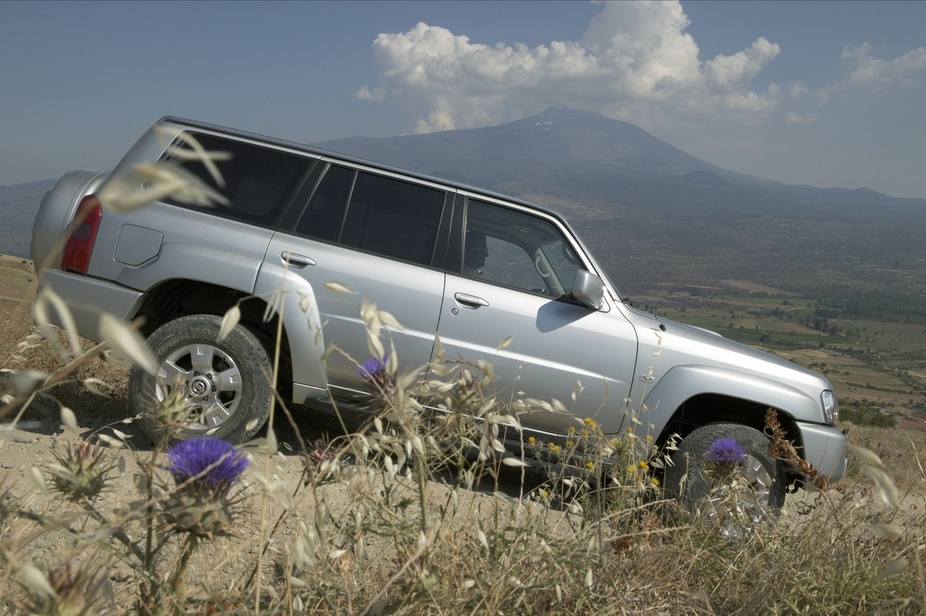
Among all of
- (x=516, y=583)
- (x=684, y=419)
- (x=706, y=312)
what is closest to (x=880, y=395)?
(x=706, y=312)

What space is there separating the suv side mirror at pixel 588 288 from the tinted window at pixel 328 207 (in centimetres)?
161

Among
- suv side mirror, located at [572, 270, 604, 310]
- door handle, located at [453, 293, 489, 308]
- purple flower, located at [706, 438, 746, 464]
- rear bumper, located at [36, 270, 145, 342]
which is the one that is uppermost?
suv side mirror, located at [572, 270, 604, 310]

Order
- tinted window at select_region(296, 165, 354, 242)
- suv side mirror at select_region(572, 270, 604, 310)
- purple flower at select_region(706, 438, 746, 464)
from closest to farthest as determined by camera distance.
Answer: purple flower at select_region(706, 438, 746, 464) → suv side mirror at select_region(572, 270, 604, 310) → tinted window at select_region(296, 165, 354, 242)

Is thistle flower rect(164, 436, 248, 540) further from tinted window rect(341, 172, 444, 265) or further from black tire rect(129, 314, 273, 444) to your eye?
tinted window rect(341, 172, 444, 265)

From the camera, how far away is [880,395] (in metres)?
51.9

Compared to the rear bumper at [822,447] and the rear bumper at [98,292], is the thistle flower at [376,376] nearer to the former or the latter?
the rear bumper at [98,292]

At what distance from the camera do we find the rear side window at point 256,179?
489 cm

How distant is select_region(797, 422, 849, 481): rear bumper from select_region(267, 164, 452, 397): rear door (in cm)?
257

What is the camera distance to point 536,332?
4.88m

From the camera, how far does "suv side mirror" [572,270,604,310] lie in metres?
4.67

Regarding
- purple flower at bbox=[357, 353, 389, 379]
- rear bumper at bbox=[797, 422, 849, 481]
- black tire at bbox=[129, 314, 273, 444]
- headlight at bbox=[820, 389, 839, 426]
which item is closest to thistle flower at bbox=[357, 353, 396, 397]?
purple flower at bbox=[357, 353, 389, 379]

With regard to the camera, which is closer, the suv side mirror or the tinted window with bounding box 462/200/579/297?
the suv side mirror

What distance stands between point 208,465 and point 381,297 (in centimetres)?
343

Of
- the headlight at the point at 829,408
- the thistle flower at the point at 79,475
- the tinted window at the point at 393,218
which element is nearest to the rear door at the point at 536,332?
the tinted window at the point at 393,218
